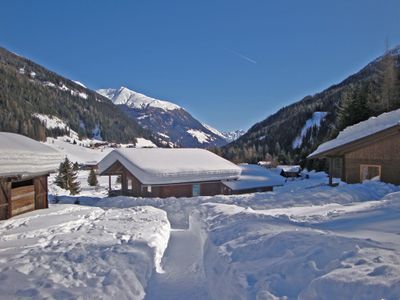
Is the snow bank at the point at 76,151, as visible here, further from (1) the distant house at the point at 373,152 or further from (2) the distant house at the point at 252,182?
(1) the distant house at the point at 373,152

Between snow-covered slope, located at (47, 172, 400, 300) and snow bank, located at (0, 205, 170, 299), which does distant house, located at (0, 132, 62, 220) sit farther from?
snow-covered slope, located at (47, 172, 400, 300)

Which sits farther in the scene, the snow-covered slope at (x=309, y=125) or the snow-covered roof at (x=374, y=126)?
the snow-covered slope at (x=309, y=125)

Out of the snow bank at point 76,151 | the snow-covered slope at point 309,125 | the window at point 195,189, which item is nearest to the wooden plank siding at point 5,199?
the window at point 195,189

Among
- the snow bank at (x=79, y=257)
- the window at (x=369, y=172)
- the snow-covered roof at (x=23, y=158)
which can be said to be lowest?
the snow bank at (x=79, y=257)

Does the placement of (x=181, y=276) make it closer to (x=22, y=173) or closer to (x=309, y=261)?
(x=309, y=261)

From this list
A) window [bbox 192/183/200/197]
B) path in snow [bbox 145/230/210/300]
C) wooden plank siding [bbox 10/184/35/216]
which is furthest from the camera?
window [bbox 192/183/200/197]

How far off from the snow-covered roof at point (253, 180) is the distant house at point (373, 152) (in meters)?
6.98

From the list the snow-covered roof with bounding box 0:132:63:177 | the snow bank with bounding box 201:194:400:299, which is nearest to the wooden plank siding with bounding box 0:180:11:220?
the snow-covered roof with bounding box 0:132:63:177

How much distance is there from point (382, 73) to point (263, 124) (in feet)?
448

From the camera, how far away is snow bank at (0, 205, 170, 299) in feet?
19.7

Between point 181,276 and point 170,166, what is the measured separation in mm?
17059

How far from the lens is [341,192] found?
16.4 metres

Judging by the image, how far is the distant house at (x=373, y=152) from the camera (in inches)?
681

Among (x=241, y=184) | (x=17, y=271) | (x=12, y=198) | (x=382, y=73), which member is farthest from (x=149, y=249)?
(x=382, y=73)
